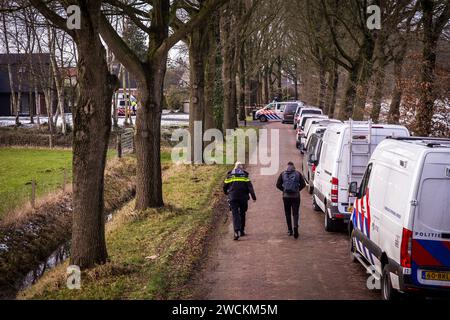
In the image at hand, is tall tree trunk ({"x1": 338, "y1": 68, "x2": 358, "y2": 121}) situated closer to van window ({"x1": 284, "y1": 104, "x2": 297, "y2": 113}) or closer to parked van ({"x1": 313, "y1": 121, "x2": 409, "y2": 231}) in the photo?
parked van ({"x1": 313, "y1": 121, "x2": 409, "y2": 231})

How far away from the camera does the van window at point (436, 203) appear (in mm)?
8398

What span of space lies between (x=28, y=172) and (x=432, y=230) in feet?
72.2

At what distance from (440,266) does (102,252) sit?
589cm

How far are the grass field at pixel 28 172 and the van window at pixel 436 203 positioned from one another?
12520 millimetres

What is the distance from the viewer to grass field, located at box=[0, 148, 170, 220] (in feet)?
66.8

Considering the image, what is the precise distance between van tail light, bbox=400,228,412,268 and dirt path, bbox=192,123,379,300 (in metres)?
1.64

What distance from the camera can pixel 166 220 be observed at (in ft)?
52.6

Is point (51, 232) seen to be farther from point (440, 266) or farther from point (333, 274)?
point (440, 266)

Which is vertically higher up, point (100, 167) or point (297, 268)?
point (100, 167)

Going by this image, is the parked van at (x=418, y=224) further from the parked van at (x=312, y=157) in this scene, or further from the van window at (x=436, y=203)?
the parked van at (x=312, y=157)

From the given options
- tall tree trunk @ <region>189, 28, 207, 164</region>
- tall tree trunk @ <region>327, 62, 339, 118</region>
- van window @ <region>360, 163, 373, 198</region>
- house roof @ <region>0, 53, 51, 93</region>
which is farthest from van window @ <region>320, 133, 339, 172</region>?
house roof @ <region>0, 53, 51, 93</region>

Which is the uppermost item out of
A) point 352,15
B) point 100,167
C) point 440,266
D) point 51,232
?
point 352,15

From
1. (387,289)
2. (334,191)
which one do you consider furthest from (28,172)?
(387,289)

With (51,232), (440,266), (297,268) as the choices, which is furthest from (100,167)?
(51,232)
